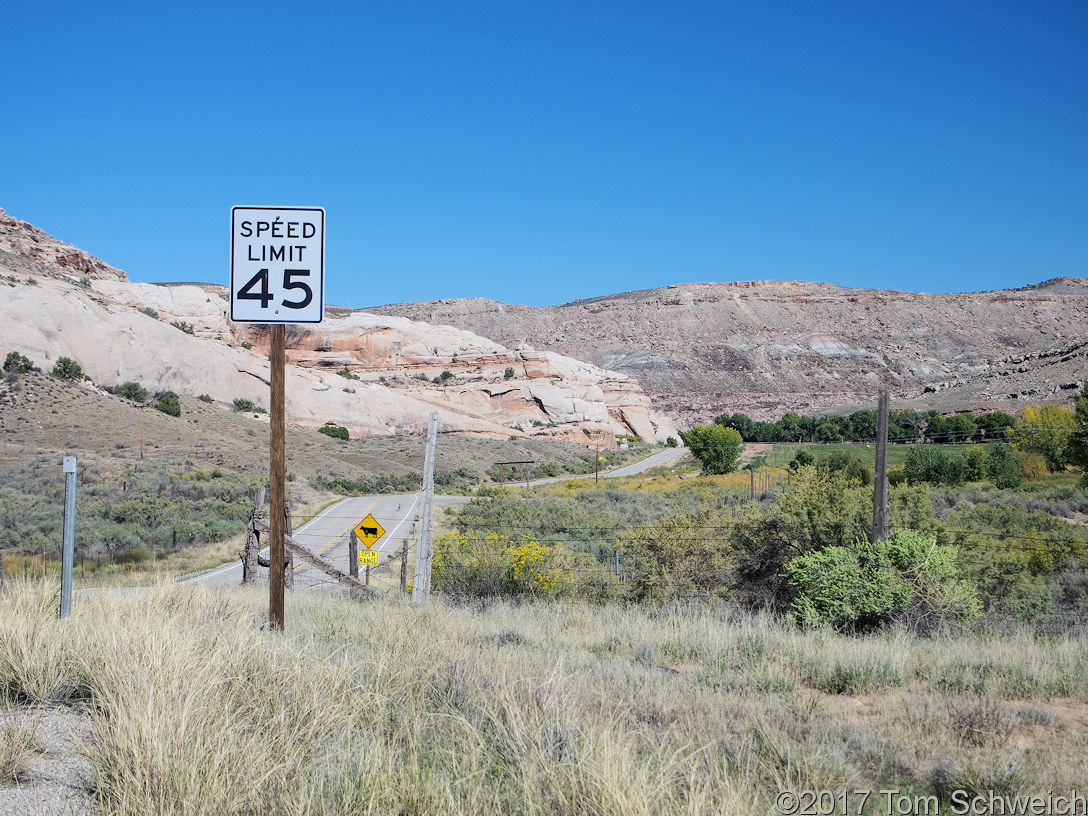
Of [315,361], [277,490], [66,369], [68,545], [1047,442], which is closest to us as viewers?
[68,545]

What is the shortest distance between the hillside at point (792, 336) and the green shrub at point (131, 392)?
70.8 metres

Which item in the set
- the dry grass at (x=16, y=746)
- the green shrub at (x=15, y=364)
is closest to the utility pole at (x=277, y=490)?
the dry grass at (x=16, y=746)

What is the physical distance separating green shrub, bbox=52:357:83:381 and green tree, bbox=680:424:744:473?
148 ft

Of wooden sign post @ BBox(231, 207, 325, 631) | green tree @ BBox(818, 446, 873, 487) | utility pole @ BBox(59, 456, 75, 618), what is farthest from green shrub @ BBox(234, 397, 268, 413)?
wooden sign post @ BBox(231, 207, 325, 631)

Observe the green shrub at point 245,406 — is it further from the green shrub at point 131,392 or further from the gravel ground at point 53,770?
the gravel ground at point 53,770

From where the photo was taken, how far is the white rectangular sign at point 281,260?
598cm

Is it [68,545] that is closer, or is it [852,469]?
[68,545]

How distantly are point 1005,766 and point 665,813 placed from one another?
2.33 metres

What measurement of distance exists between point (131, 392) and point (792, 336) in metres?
102

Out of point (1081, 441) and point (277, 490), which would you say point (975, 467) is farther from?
point (277, 490)

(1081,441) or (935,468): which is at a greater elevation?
(1081,441)

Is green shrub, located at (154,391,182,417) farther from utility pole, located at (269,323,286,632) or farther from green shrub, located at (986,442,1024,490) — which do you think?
utility pole, located at (269,323,286,632)

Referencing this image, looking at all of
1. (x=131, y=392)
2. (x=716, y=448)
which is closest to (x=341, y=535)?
(x=716, y=448)

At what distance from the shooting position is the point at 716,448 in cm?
5347
